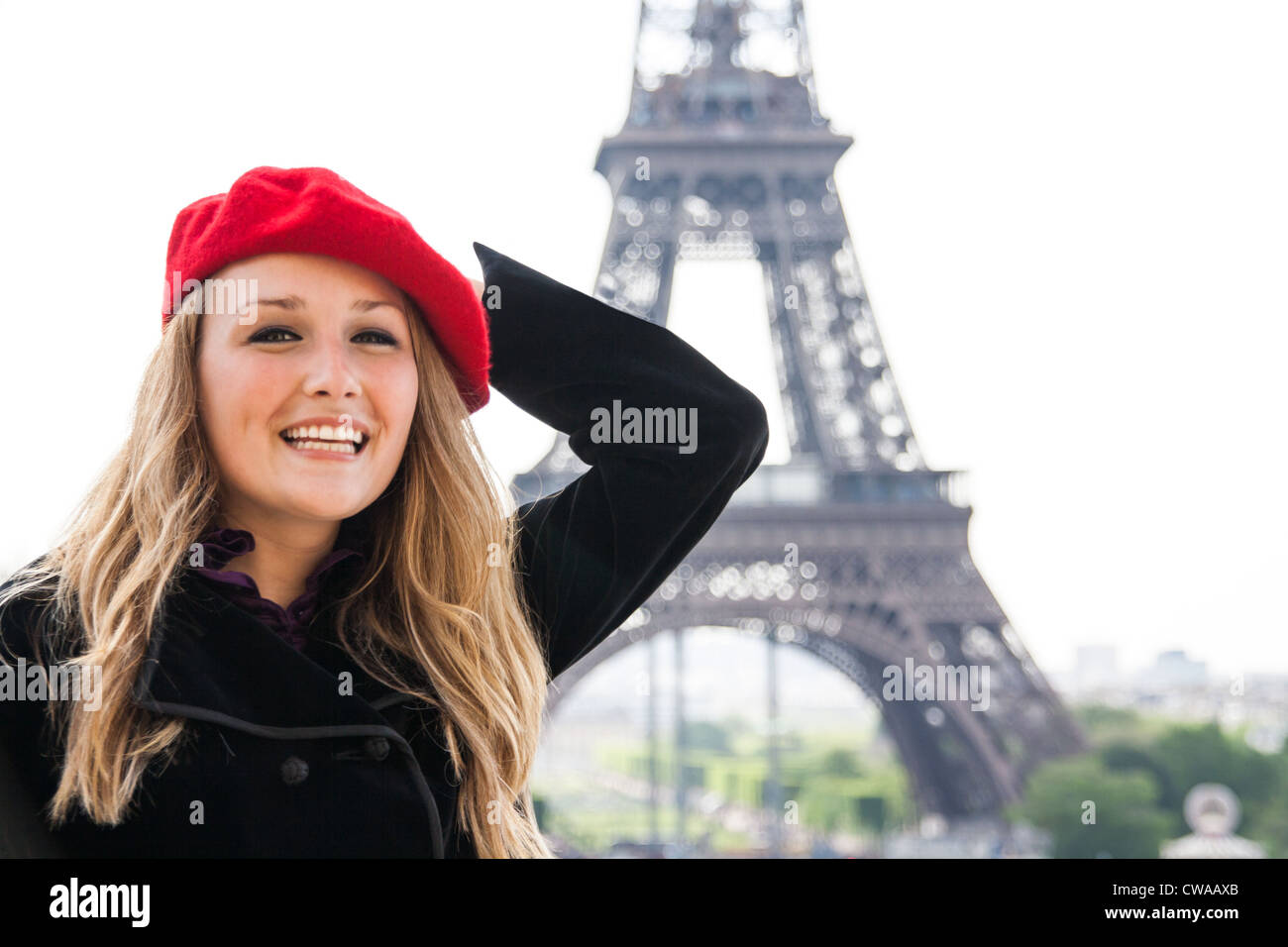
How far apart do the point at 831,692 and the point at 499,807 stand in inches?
1992

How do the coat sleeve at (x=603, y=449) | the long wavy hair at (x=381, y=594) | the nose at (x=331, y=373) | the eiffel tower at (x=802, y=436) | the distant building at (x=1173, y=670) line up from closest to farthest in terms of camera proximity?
1. the long wavy hair at (x=381, y=594)
2. the nose at (x=331, y=373)
3. the coat sleeve at (x=603, y=449)
4. the eiffel tower at (x=802, y=436)
5. the distant building at (x=1173, y=670)

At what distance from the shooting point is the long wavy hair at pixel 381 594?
1353mm

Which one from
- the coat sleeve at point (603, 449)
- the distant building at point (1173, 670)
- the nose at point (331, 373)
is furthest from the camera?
the distant building at point (1173, 670)

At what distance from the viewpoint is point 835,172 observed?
675 inches

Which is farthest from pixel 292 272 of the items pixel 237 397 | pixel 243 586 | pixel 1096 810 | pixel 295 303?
pixel 1096 810

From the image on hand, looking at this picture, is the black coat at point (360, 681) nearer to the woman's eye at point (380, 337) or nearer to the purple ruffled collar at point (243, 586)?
the purple ruffled collar at point (243, 586)

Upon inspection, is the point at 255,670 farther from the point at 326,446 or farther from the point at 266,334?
the point at 266,334

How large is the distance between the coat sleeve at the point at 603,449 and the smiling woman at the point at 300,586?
1 cm

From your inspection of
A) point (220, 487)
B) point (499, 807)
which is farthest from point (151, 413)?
point (499, 807)

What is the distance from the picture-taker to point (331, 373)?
1471 millimetres

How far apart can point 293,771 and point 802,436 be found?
16970 mm

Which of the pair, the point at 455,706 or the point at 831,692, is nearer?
the point at 455,706

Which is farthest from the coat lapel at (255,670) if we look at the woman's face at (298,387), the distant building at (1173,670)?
the distant building at (1173,670)
